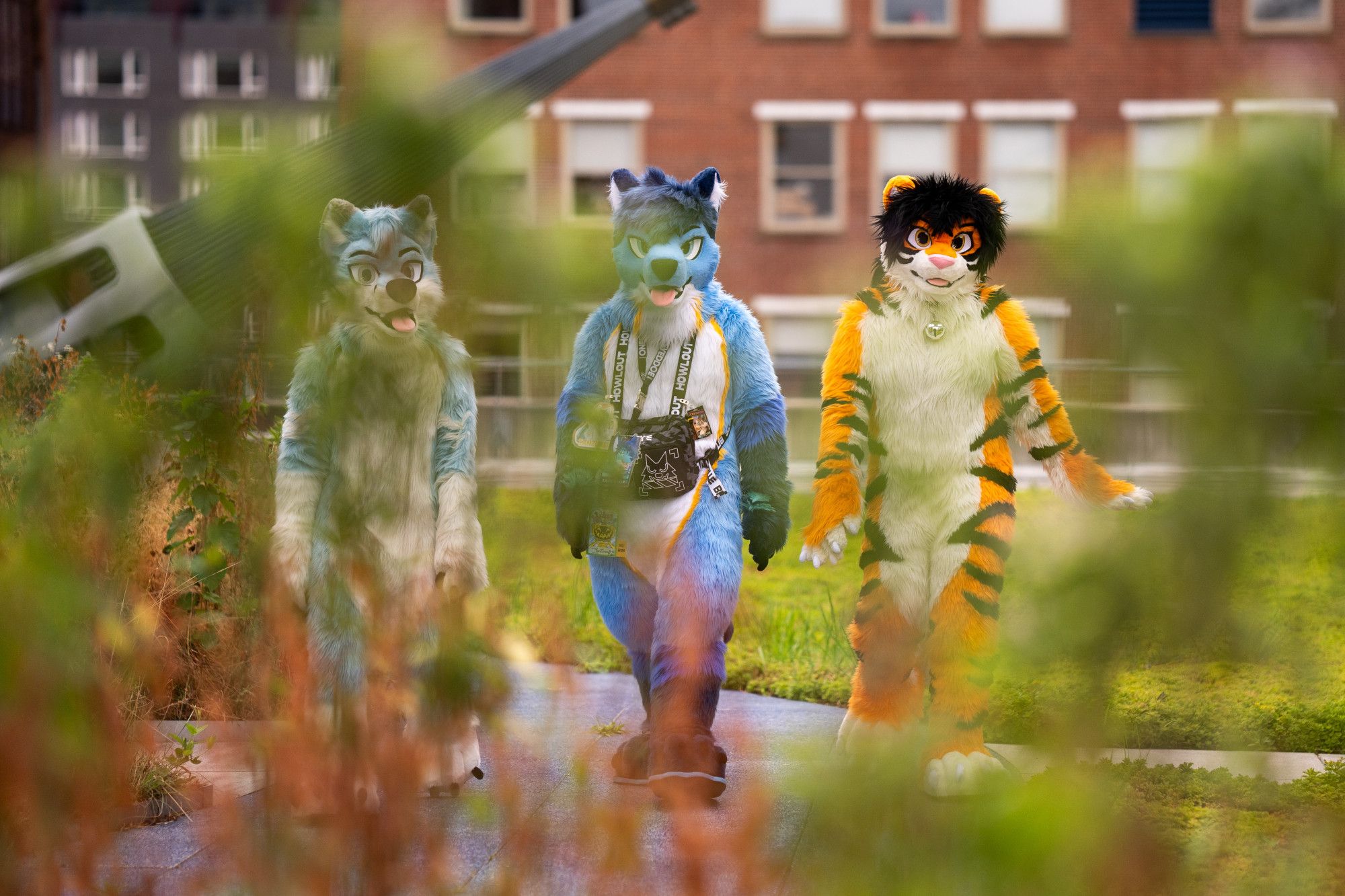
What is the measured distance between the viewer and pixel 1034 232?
1.87ft

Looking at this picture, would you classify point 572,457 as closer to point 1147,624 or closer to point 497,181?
point 497,181

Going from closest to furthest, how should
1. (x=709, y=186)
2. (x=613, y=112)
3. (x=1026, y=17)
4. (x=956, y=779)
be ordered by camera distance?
(x=956, y=779), (x=709, y=186), (x=613, y=112), (x=1026, y=17)

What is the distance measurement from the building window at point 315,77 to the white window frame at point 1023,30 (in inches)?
766

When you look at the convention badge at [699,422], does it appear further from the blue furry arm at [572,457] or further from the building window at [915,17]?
the building window at [915,17]

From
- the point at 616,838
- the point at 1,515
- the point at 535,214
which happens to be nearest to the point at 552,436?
the point at 535,214

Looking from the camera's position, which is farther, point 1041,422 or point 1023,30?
point 1023,30

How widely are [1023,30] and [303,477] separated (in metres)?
17.3

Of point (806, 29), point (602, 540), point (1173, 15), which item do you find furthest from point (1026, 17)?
point (602, 540)

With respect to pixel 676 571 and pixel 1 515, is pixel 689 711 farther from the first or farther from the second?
pixel 1 515

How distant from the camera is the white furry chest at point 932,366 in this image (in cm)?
360

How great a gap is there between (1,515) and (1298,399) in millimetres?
1489

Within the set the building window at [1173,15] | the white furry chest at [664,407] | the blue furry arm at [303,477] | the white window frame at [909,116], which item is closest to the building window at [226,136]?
the blue furry arm at [303,477]

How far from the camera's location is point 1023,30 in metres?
18.9

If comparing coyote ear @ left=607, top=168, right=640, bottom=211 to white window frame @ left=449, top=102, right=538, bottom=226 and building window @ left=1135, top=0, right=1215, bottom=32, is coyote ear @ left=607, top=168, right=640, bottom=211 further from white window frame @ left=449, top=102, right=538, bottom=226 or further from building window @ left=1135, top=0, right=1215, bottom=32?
building window @ left=1135, top=0, right=1215, bottom=32
